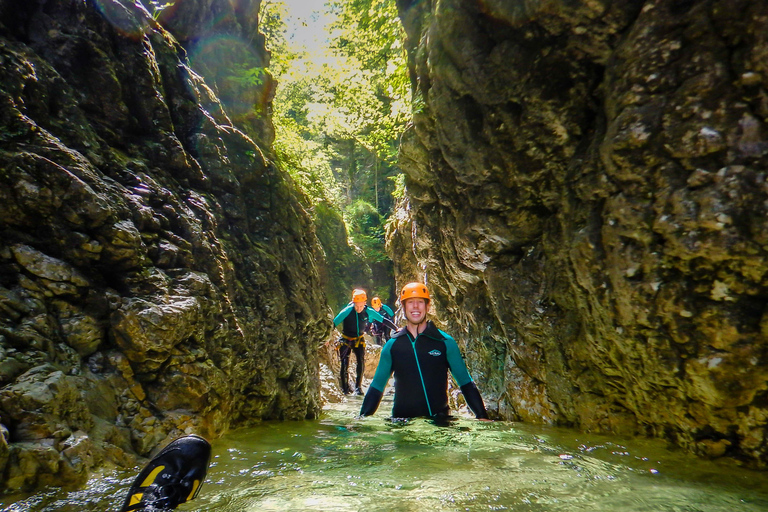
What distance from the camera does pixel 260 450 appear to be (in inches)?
155

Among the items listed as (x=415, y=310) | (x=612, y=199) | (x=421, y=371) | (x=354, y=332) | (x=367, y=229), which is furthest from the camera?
(x=367, y=229)

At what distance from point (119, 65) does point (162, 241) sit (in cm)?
203

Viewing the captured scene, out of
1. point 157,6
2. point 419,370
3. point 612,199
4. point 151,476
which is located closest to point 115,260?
point 151,476

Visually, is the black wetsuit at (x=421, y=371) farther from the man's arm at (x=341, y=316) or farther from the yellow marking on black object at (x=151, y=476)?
the man's arm at (x=341, y=316)

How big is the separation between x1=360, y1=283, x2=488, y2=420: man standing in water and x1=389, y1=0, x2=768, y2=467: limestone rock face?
1378 millimetres

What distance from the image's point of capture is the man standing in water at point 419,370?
16.8 ft

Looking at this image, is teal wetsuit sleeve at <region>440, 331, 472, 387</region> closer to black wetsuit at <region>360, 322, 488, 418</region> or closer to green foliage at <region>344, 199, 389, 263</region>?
black wetsuit at <region>360, 322, 488, 418</region>

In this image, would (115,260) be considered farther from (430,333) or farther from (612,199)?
(612,199)

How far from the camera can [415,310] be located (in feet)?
17.5

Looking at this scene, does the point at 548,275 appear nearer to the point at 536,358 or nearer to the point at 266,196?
the point at 536,358

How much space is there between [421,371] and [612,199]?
2811 mm

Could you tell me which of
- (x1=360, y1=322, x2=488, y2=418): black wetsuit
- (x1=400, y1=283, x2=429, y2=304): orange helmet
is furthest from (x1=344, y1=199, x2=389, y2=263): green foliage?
(x1=360, y1=322, x2=488, y2=418): black wetsuit

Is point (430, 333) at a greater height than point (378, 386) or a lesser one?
greater

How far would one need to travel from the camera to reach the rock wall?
286 cm
